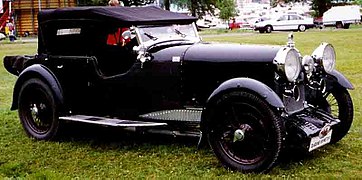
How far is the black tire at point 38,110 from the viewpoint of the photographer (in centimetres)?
720

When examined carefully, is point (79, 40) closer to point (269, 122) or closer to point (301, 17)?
point (269, 122)

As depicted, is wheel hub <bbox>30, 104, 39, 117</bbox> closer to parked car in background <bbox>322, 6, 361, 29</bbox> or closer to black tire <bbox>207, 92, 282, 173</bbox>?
black tire <bbox>207, 92, 282, 173</bbox>

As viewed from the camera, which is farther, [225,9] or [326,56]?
[225,9]

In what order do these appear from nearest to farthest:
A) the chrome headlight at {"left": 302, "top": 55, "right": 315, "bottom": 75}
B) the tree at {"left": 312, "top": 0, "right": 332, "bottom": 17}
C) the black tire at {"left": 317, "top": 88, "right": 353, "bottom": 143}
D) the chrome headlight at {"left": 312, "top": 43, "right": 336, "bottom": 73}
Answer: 1. the chrome headlight at {"left": 302, "top": 55, "right": 315, "bottom": 75}
2. the chrome headlight at {"left": 312, "top": 43, "right": 336, "bottom": 73}
3. the black tire at {"left": 317, "top": 88, "right": 353, "bottom": 143}
4. the tree at {"left": 312, "top": 0, "right": 332, "bottom": 17}

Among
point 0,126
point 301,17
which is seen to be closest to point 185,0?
point 301,17

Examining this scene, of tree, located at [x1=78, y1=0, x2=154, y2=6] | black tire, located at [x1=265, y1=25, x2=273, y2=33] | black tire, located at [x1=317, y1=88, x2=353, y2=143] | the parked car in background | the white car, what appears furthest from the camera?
tree, located at [x1=78, y1=0, x2=154, y2=6]

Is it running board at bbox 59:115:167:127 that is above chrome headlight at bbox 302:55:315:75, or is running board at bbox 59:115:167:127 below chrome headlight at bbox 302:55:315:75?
below

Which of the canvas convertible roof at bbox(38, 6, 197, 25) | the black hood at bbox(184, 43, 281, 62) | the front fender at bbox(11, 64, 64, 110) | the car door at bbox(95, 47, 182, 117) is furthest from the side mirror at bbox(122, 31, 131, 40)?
the front fender at bbox(11, 64, 64, 110)

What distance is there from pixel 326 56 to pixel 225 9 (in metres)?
54.8

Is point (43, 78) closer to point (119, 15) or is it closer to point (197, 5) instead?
point (119, 15)

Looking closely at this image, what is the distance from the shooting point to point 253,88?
559cm

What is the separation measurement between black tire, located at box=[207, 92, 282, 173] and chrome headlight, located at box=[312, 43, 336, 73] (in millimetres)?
1177

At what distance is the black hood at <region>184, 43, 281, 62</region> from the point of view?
594 centimetres

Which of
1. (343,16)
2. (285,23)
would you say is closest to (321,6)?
(343,16)
